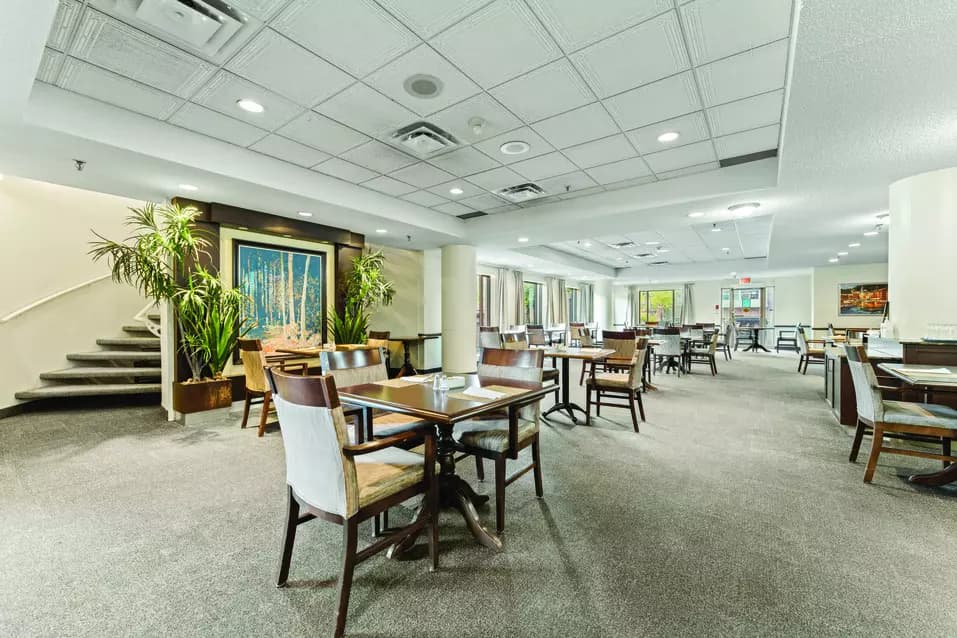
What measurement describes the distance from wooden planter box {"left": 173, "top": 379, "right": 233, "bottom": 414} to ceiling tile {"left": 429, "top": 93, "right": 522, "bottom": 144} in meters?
3.65

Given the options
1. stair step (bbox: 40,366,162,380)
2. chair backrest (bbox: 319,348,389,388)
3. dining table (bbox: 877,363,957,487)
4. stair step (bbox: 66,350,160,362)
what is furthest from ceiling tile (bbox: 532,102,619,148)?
stair step (bbox: 66,350,160,362)

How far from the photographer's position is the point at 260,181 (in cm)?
430

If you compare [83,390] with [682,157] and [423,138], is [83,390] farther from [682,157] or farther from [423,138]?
[682,157]

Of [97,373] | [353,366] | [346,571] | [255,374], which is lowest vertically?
[346,571]

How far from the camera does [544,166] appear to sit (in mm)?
4715

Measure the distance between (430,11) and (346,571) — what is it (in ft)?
9.38

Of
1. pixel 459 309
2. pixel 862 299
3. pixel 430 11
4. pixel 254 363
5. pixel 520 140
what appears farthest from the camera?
pixel 862 299

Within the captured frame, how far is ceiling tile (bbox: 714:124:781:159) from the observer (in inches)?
150

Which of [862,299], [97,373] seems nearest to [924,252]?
A: [862,299]

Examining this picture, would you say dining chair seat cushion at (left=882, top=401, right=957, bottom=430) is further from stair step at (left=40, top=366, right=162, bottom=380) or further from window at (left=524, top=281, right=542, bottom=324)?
window at (left=524, top=281, right=542, bottom=324)

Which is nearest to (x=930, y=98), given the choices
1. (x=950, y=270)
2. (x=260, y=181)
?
(x=950, y=270)

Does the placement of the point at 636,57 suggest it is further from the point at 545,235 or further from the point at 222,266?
the point at 222,266

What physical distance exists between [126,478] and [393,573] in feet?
8.04

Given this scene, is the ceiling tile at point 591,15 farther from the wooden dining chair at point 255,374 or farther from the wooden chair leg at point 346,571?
the wooden dining chair at point 255,374
